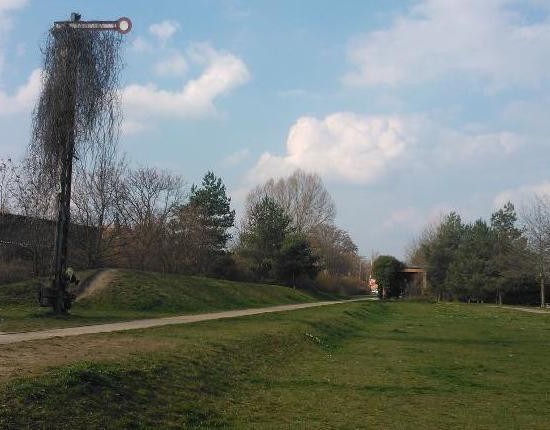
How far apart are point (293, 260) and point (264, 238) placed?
4.13 m

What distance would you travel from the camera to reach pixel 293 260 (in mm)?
65562

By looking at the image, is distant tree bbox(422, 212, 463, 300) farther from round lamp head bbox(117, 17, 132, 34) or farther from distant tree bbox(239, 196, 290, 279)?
round lamp head bbox(117, 17, 132, 34)

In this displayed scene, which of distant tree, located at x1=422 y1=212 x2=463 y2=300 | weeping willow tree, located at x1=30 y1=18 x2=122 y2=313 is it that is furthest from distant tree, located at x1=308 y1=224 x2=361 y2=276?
weeping willow tree, located at x1=30 y1=18 x2=122 y2=313

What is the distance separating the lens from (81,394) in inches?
318

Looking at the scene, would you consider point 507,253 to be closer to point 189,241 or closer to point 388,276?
point 388,276

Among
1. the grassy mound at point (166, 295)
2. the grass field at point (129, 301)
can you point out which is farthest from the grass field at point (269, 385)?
the grassy mound at point (166, 295)

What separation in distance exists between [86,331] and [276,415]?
332 inches

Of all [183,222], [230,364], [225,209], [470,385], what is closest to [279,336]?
[230,364]

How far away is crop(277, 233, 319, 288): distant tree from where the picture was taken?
6506 cm

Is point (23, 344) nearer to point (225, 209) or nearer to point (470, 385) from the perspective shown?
point (470, 385)

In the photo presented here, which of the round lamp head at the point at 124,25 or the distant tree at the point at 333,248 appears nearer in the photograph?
the round lamp head at the point at 124,25

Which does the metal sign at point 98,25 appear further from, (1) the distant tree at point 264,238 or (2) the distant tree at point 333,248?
(2) the distant tree at point 333,248

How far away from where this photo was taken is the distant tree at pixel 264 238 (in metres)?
65.8

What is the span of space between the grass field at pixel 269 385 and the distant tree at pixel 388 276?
62.8 meters
